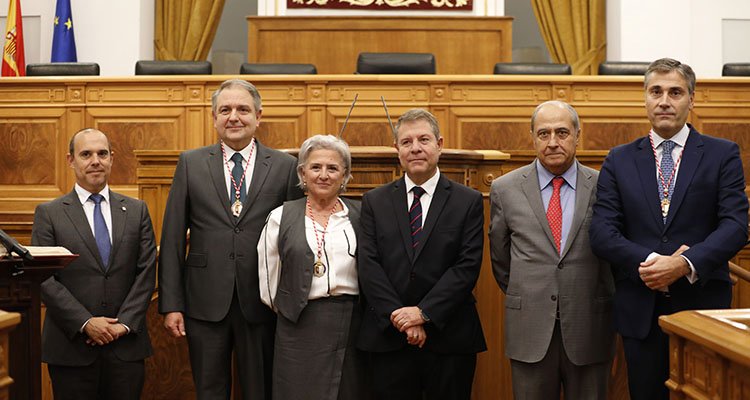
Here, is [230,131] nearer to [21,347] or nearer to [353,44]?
[21,347]

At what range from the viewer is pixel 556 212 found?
9.26ft

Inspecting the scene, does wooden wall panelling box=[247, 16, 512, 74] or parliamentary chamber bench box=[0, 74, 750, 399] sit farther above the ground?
wooden wall panelling box=[247, 16, 512, 74]

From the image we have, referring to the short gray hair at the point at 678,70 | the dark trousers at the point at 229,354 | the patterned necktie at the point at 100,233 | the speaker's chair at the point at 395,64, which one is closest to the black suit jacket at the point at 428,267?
the dark trousers at the point at 229,354

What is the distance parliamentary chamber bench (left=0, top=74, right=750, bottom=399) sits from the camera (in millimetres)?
6320

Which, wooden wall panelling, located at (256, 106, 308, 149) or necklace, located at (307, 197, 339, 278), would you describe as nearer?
necklace, located at (307, 197, 339, 278)

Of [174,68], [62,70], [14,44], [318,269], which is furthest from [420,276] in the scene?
[14,44]

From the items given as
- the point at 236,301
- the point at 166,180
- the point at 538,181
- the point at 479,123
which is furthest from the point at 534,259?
the point at 479,123

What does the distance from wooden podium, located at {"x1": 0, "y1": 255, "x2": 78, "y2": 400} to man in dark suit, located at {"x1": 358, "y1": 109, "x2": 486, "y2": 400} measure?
3.10 ft

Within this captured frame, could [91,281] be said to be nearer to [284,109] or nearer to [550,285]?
[550,285]

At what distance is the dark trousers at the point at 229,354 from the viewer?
2828 mm

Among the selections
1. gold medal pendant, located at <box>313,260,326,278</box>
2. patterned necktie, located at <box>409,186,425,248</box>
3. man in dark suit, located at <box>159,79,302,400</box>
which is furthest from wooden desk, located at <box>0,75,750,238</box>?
gold medal pendant, located at <box>313,260,326,278</box>

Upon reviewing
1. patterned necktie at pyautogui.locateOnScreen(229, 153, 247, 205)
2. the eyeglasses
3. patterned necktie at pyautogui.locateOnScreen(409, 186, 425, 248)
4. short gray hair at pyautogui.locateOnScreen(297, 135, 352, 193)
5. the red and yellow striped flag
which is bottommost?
patterned necktie at pyautogui.locateOnScreen(409, 186, 425, 248)

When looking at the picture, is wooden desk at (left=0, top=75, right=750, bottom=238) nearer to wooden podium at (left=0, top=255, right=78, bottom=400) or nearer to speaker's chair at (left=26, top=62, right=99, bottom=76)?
speaker's chair at (left=26, top=62, right=99, bottom=76)

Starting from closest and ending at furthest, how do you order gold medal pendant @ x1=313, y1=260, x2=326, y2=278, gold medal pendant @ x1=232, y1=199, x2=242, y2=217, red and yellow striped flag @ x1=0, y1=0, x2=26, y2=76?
1. gold medal pendant @ x1=313, y1=260, x2=326, y2=278
2. gold medal pendant @ x1=232, y1=199, x2=242, y2=217
3. red and yellow striped flag @ x1=0, y1=0, x2=26, y2=76
